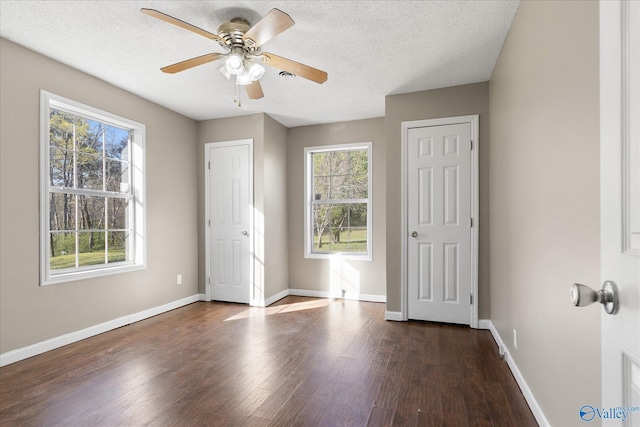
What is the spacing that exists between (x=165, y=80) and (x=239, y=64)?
4.59 ft

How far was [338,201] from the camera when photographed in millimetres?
4789

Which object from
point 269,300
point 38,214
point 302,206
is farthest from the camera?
point 302,206

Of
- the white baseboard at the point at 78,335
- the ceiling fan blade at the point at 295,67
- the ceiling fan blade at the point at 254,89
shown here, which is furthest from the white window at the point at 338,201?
the ceiling fan blade at the point at 295,67

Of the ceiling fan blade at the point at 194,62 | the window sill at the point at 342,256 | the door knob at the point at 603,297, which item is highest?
the ceiling fan blade at the point at 194,62

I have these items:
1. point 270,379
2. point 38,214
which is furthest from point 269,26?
point 38,214

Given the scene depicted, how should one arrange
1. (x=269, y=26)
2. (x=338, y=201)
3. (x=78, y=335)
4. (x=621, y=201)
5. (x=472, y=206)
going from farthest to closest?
(x=338, y=201)
(x=472, y=206)
(x=78, y=335)
(x=269, y=26)
(x=621, y=201)

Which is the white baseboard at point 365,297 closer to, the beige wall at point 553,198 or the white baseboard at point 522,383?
the white baseboard at point 522,383

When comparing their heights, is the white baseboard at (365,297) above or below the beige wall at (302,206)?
below

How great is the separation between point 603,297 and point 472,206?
289 centimetres

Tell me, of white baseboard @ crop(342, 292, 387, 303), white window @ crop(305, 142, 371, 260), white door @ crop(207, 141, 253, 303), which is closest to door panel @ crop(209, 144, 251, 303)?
white door @ crop(207, 141, 253, 303)

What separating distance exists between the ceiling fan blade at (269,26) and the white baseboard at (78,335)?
3019 mm

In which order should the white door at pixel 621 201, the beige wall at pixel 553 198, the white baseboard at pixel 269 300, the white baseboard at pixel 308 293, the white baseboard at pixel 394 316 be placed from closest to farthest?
the white door at pixel 621 201 → the beige wall at pixel 553 198 → the white baseboard at pixel 394 316 → the white baseboard at pixel 269 300 → the white baseboard at pixel 308 293

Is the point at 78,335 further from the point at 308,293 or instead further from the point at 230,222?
the point at 308,293

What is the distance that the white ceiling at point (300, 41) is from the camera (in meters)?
2.22
